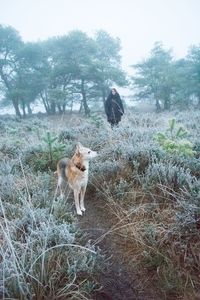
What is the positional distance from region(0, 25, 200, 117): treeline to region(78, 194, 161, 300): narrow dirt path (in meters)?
22.7

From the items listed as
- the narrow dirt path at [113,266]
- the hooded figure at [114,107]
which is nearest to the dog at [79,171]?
the narrow dirt path at [113,266]

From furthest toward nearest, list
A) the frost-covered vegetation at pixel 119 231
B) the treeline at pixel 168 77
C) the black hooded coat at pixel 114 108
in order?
the treeline at pixel 168 77, the black hooded coat at pixel 114 108, the frost-covered vegetation at pixel 119 231

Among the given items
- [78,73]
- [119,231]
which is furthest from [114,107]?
[78,73]

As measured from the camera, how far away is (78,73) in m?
27.5

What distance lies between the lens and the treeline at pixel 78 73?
2730 cm

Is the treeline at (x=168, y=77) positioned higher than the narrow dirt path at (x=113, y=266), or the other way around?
the treeline at (x=168, y=77)

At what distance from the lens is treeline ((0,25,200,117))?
27297 mm

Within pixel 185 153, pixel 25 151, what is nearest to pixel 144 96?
pixel 25 151

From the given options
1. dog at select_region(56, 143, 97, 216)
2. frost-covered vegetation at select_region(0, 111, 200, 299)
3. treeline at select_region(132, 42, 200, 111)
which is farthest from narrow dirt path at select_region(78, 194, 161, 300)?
treeline at select_region(132, 42, 200, 111)

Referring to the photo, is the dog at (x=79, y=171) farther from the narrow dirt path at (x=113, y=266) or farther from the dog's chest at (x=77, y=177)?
the narrow dirt path at (x=113, y=266)

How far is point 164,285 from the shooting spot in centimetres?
277

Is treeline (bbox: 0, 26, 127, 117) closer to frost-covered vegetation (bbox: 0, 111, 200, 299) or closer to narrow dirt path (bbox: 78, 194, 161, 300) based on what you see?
frost-covered vegetation (bbox: 0, 111, 200, 299)

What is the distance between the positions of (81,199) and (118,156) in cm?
155

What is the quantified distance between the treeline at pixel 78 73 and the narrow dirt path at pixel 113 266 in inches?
896
